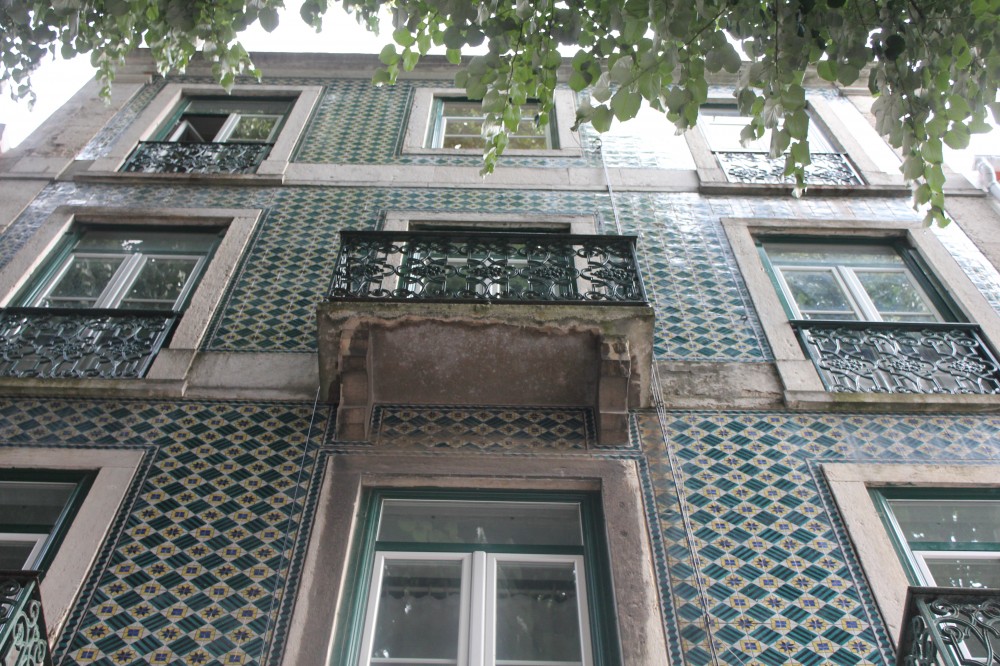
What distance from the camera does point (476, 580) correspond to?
4.50 metres

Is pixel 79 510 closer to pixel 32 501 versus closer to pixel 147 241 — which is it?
pixel 32 501

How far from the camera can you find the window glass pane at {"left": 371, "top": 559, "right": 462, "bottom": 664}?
4.22 metres

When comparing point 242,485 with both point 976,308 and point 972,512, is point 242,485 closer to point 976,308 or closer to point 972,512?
point 972,512

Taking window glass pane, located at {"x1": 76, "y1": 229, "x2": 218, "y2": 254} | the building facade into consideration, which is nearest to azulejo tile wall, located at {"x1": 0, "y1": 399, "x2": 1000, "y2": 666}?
the building facade

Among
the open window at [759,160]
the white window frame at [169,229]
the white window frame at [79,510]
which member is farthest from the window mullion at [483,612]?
the open window at [759,160]

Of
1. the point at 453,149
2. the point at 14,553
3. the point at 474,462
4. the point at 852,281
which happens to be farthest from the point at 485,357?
the point at 453,149

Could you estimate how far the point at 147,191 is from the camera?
25.5 feet

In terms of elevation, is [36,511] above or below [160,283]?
below

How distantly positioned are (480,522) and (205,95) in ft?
21.2

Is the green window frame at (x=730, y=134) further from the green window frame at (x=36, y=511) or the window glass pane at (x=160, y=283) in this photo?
the green window frame at (x=36, y=511)

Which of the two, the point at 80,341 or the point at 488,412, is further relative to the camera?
the point at 80,341

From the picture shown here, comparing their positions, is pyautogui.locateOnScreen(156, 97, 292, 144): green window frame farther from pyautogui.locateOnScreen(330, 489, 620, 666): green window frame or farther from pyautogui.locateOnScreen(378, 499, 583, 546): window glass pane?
pyautogui.locateOnScreen(330, 489, 620, 666): green window frame

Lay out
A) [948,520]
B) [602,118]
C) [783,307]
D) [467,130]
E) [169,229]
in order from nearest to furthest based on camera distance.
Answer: [602,118], [948,520], [783,307], [169,229], [467,130]

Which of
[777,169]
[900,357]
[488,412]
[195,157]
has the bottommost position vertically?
[488,412]
